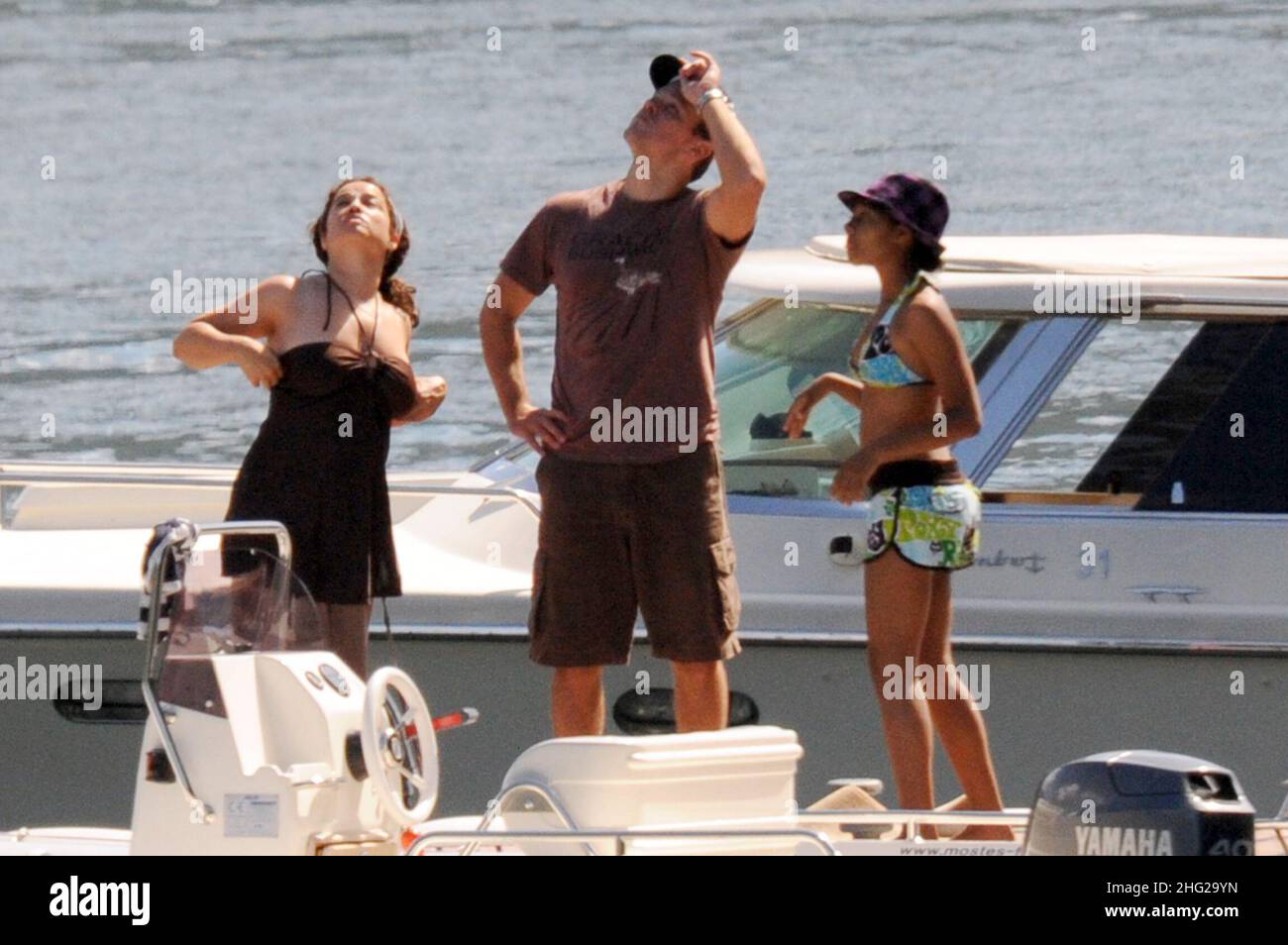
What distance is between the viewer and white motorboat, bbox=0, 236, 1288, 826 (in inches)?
236

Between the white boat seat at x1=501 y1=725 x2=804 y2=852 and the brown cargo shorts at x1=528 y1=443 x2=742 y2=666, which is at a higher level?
the brown cargo shorts at x1=528 y1=443 x2=742 y2=666

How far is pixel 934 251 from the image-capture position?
5250mm

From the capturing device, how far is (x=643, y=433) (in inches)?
206

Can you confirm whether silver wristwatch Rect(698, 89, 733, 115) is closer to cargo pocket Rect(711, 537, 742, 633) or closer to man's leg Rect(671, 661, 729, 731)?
cargo pocket Rect(711, 537, 742, 633)

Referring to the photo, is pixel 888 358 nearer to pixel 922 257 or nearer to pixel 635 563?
pixel 922 257

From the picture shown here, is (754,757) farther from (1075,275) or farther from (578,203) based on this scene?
(1075,275)

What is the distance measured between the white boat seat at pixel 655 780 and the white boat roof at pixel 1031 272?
7.09ft

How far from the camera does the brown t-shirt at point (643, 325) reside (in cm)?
524

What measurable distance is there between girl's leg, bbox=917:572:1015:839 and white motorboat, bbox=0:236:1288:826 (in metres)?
0.70

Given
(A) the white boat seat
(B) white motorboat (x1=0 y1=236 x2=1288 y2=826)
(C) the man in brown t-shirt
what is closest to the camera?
(A) the white boat seat

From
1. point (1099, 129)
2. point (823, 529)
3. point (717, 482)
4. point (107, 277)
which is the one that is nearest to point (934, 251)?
point (717, 482)

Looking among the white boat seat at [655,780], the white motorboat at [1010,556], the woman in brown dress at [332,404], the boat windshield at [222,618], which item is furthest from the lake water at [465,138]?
the white boat seat at [655,780]

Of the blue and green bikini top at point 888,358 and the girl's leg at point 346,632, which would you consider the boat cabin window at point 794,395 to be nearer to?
the blue and green bikini top at point 888,358

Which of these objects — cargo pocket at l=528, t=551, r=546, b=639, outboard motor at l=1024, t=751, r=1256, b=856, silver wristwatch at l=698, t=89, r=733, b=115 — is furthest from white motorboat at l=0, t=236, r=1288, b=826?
outboard motor at l=1024, t=751, r=1256, b=856
